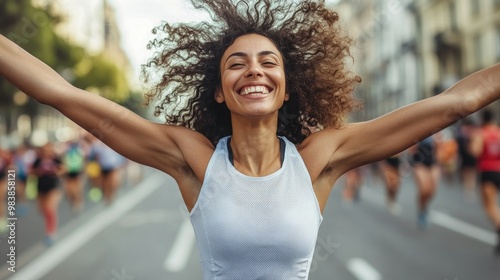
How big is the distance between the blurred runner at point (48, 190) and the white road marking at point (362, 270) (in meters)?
4.60

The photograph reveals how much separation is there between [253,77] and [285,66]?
0.29 m

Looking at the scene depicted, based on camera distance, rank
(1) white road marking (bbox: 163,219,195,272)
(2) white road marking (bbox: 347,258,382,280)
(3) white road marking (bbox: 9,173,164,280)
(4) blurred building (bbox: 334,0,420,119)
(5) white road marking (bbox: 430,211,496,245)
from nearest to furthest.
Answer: (2) white road marking (bbox: 347,258,382,280)
(3) white road marking (bbox: 9,173,164,280)
(1) white road marking (bbox: 163,219,195,272)
(5) white road marking (bbox: 430,211,496,245)
(4) blurred building (bbox: 334,0,420,119)

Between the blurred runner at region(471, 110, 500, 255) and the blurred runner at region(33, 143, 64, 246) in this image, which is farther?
the blurred runner at region(33, 143, 64, 246)

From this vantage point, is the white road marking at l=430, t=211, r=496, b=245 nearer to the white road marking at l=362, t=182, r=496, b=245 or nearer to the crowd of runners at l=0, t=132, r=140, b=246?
the white road marking at l=362, t=182, r=496, b=245

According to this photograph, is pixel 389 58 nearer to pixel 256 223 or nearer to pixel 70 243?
pixel 70 243

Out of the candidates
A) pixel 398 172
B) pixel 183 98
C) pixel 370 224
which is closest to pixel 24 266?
pixel 370 224

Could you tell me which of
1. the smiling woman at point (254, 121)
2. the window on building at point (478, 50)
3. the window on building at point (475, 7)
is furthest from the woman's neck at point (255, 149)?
the window on building at point (475, 7)

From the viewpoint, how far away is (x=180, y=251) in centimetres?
1112

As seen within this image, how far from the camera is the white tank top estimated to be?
7.88 ft

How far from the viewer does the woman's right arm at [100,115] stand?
2.56 m

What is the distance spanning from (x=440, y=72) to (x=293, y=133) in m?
39.9

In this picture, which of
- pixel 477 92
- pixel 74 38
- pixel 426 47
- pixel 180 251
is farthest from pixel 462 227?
pixel 74 38

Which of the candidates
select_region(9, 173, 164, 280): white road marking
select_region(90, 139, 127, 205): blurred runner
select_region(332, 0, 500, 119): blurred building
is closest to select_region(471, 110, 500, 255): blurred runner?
select_region(9, 173, 164, 280): white road marking

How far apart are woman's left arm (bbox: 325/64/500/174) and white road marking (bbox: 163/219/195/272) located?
23.0 ft
